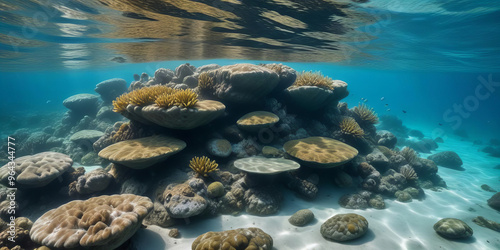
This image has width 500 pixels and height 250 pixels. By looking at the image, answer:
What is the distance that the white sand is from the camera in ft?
14.9

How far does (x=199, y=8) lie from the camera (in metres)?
9.53

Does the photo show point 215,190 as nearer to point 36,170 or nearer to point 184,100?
point 184,100

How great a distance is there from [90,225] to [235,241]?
2531 mm

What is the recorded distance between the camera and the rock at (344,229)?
15.1ft

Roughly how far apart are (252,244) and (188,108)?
12.5 feet

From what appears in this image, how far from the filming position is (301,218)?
5273 millimetres

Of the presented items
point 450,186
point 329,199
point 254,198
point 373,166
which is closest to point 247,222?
point 254,198

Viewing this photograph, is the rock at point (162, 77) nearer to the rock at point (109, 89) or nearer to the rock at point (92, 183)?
the rock at point (92, 183)

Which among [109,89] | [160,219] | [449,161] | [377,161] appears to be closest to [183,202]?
[160,219]

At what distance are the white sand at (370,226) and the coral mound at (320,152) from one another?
1.25m

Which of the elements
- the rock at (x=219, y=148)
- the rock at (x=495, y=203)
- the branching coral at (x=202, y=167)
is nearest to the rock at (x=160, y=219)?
the branching coral at (x=202, y=167)

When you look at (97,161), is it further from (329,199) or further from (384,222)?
(384,222)

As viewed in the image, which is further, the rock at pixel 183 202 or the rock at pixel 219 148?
the rock at pixel 219 148

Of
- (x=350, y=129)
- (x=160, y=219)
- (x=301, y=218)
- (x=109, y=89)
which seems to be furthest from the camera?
(x=109, y=89)
